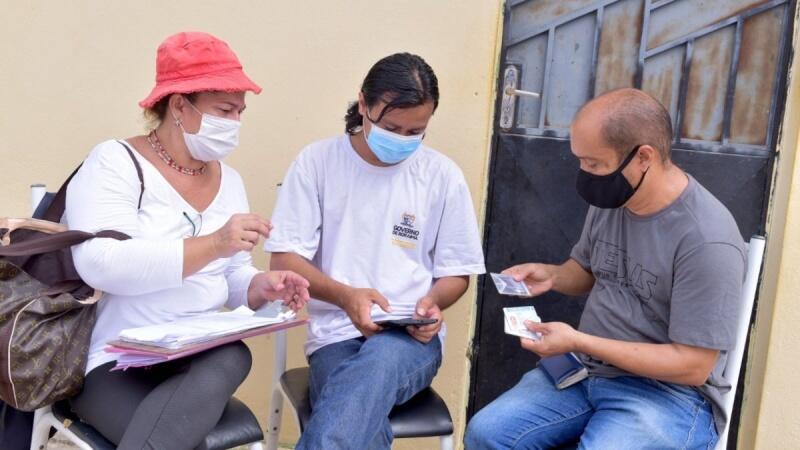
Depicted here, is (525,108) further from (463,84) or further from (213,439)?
(213,439)

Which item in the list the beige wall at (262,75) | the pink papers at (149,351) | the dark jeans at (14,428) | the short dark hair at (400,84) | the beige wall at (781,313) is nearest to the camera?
the pink papers at (149,351)

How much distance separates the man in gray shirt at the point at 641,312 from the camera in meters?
2.01

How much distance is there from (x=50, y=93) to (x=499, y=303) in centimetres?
216

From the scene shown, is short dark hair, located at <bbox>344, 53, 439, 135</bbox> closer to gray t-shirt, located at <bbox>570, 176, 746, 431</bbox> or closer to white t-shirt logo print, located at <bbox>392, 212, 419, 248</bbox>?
white t-shirt logo print, located at <bbox>392, 212, 419, 248</bbox>

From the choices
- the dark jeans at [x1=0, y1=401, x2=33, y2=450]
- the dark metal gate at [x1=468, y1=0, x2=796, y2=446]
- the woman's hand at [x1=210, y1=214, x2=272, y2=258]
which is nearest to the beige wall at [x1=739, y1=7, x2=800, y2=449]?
the dark metal gate at [x1=468, y1=0, x2=796, y2=446]

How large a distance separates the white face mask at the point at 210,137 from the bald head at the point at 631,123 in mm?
1105

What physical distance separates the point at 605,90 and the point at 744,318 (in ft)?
3.96

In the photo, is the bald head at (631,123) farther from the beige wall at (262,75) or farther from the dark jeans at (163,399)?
the dark jeans at (163,399)

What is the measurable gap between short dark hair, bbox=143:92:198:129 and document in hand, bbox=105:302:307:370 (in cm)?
65

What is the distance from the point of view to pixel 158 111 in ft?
7.81

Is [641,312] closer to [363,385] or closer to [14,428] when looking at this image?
[363,385]

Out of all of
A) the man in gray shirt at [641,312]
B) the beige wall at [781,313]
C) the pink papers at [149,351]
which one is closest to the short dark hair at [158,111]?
the pink papers at [149,351]

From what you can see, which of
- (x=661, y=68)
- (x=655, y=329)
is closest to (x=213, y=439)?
(x=655, y=329)

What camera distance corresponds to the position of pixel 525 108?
311 cm
